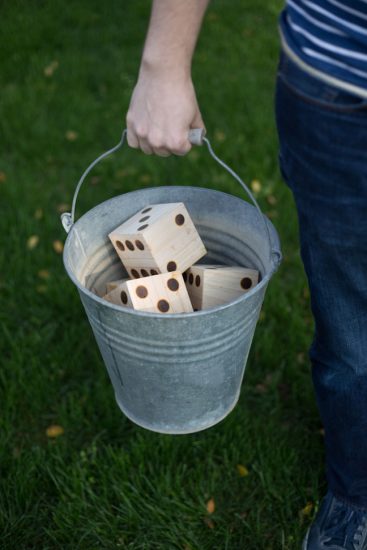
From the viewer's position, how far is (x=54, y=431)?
90.0 inches

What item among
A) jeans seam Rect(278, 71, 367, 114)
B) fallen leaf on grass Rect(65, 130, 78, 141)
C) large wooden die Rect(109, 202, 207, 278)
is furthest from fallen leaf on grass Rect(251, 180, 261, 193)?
jeans seam Rect(278, 71, 367, 114)

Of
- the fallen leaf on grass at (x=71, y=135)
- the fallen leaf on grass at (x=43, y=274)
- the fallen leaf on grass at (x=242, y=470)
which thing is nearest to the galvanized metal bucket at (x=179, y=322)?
the fallen leaf on grass at (x=242, y=470)

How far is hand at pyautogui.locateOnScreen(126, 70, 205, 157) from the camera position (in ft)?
5.02

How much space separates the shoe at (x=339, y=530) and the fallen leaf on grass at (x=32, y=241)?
5.68ft

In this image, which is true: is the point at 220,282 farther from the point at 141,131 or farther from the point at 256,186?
the point at 256,186

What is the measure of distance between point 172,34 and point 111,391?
1315 millimetres

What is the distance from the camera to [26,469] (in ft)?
6.98

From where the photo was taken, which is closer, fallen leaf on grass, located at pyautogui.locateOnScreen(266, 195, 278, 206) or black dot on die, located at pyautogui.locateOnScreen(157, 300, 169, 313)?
black dot on die, located at pyautogui.locateOnScreen(157, 300, 169, 313)

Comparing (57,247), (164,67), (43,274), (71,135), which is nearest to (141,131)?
(164,67)

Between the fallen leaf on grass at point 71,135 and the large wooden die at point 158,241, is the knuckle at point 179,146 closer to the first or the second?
the large wooden die at point 158,241

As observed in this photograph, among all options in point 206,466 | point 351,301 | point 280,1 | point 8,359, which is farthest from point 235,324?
point 280,1

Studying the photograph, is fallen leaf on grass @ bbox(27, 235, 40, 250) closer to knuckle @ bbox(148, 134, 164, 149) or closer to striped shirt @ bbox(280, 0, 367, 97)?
knuckle @ bbox(148, 134, 164, 149)

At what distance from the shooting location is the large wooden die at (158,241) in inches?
70.9

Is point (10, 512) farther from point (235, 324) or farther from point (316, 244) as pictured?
point (316, 244)
